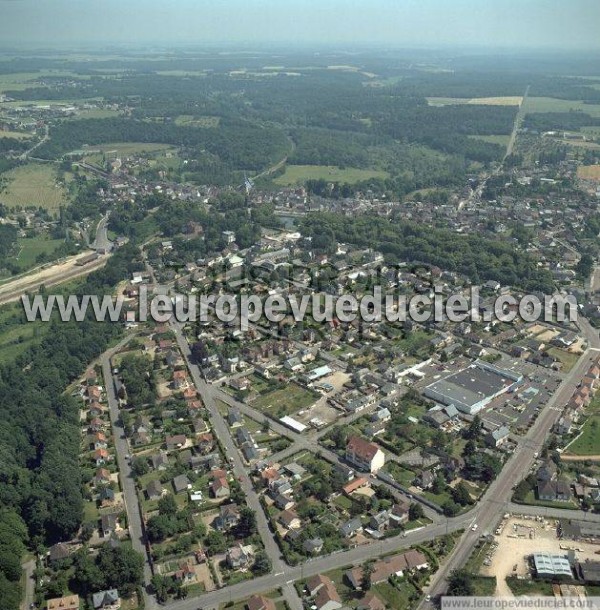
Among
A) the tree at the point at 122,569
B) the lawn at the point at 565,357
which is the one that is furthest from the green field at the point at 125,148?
the tree at the point at 122,569

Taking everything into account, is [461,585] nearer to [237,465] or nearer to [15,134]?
[237,465]

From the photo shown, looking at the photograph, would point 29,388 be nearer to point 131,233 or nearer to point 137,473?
point 137,473

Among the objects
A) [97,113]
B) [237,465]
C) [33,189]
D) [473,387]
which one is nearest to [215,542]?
[237,465]

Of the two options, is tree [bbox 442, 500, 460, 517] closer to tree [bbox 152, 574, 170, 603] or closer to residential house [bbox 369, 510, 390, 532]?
residential house [bbox 369, 510, 390, 532]

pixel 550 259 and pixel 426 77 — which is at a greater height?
pixel 426 77

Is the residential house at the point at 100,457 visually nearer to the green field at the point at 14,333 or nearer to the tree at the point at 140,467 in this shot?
the tree at the point at 140,467

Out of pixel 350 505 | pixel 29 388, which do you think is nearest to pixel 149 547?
pixel 350 505
